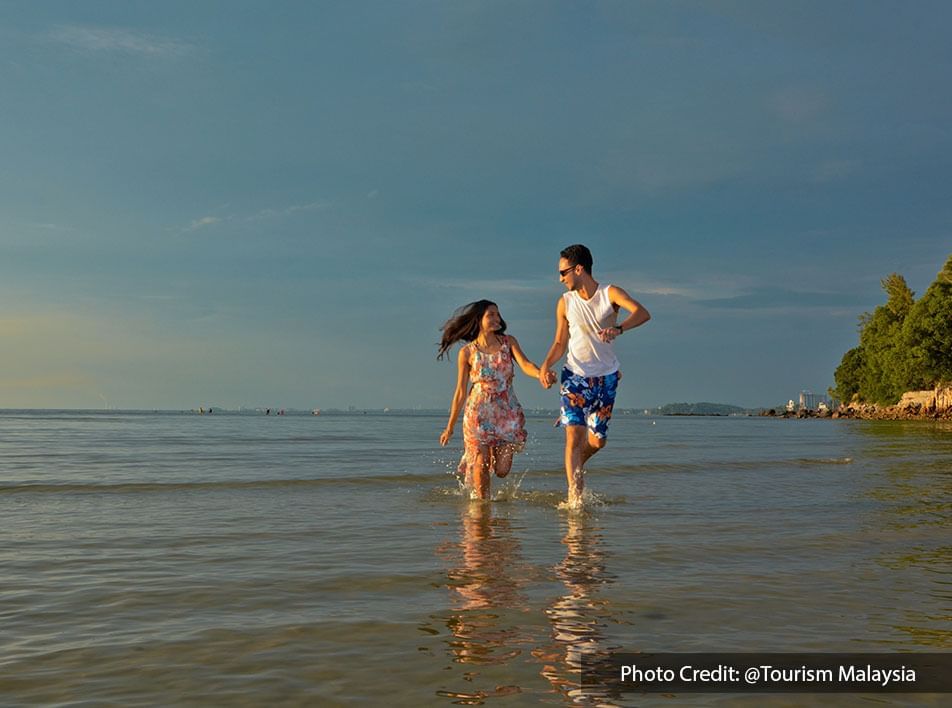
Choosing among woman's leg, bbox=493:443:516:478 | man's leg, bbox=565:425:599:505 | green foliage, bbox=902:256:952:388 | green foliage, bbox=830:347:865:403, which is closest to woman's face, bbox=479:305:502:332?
woman's leg, bbox=493:443:516:478

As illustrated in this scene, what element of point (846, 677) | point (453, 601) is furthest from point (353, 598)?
point (846, 677)

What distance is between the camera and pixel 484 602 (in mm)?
4609

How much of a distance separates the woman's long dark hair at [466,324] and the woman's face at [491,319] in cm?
3

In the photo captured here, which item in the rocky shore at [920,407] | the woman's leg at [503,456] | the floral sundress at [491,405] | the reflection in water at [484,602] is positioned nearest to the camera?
the reflection in water at [484,602]

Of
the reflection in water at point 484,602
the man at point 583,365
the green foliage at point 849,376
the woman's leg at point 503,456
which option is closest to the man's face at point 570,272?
the man at point 583,365

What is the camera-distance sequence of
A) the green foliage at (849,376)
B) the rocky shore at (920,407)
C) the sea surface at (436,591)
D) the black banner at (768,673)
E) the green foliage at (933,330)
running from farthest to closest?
the green foliage at (849,376) < the rocky shore at (920,407) < the green foliage at (933,330) < the sea surface at (436,591) < the black banner at (768,673)

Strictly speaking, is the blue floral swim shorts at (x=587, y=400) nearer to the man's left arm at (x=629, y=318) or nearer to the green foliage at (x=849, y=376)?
the man's left arm at (x=629, y=318)

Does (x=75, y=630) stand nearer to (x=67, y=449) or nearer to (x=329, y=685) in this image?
(x=329, y=685)

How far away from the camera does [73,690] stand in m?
3.32

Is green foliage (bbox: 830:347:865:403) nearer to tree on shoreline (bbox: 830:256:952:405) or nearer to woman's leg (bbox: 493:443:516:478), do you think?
tree on shoreline (bbox: 830:256:952:405)

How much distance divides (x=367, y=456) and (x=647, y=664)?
16881 mm

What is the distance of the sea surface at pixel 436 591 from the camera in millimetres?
3420

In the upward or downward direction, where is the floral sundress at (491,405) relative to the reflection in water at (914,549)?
upward

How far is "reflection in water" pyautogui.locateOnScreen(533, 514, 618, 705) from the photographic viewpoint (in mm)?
3312
